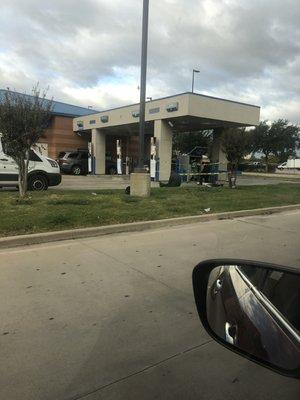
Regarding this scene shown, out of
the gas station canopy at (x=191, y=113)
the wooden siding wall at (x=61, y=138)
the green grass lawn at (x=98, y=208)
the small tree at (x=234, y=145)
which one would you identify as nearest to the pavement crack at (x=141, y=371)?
the green grass lawn at (x=98, y=208)

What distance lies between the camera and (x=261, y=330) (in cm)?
180

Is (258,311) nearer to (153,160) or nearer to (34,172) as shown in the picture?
(34,172)

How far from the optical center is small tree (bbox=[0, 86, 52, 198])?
35.9ft

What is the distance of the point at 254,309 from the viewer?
6.15 ft

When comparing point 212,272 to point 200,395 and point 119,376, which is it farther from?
point 119,376

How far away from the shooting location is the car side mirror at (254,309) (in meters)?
1.71

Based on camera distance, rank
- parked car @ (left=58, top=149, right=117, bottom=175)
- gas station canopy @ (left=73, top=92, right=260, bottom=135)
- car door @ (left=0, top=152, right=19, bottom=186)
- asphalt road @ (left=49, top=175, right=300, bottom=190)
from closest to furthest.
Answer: car door @ (left=0, top=152, right=19, bottom=186), asphalt road @ (left=49, top=175, right=300, bottom=190), gas station canopy @ (left=73, top=92, right=260, bottom=135), parked car @ (left=58, top=149, right=117, bottom=175)

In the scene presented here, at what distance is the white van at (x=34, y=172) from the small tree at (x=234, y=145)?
295 inches

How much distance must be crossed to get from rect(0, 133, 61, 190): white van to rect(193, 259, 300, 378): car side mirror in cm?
1383

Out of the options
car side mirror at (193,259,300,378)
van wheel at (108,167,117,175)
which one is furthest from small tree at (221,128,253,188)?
car side mirror at (193,259,300,378)

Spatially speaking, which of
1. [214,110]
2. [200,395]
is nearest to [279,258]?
[200,395]

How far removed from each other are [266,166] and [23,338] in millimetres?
50318

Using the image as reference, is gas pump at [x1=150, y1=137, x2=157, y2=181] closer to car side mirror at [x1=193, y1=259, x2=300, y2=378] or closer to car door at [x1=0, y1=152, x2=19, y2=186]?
car door at [x1=0, y1=152, x2=19, y2=186]

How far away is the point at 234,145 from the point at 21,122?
10.6 meters
